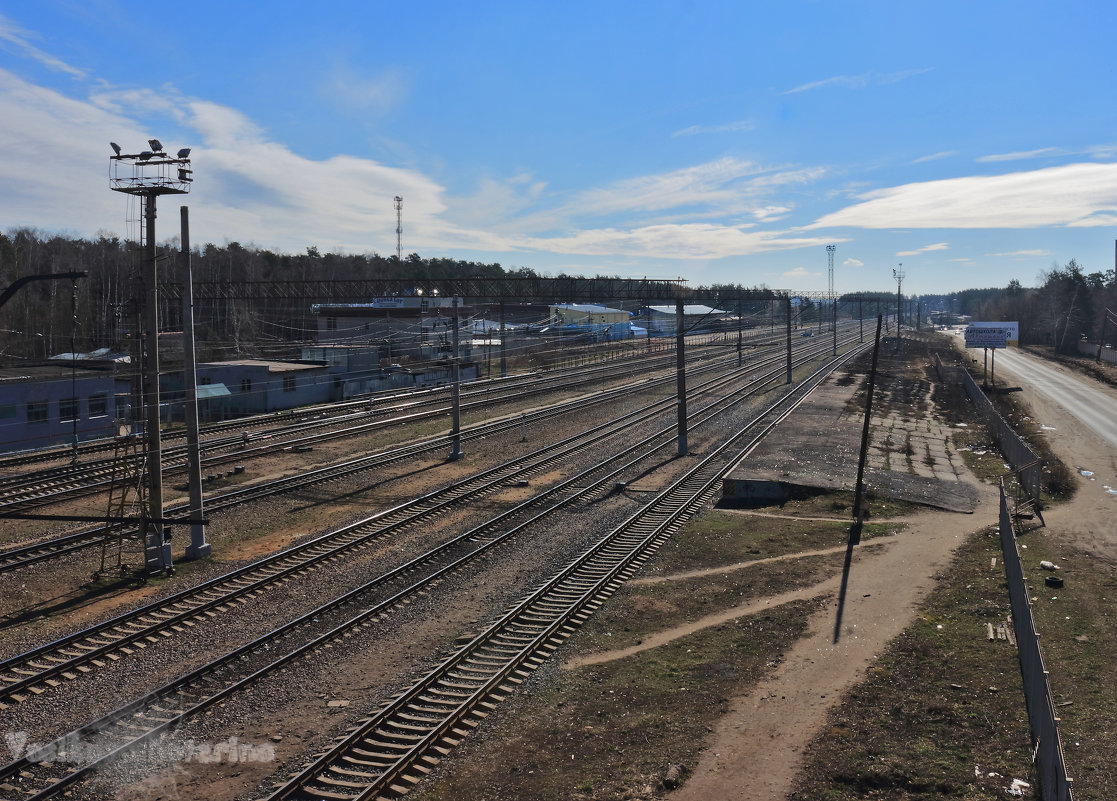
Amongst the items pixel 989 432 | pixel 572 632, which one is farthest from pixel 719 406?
pixel 572 632

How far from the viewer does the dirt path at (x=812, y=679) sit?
9375 millimetres

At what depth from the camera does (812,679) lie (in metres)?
12.2

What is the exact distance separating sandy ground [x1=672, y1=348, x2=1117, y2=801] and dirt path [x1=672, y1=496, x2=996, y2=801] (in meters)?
0.01

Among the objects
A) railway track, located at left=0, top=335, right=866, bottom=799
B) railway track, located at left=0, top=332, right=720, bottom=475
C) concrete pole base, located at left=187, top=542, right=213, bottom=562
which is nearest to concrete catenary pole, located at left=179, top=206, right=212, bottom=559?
concrete pole base, located at left=187, top=542, right=213, bottom=562

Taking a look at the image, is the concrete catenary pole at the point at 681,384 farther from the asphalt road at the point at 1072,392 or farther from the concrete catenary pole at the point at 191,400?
the asphalt road at the point at 1072,392

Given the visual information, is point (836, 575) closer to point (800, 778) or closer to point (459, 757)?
point (800, 778)

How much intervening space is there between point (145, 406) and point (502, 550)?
8.19 m

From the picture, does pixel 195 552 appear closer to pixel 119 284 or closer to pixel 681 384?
pixel 681 384

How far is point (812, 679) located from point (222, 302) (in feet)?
269

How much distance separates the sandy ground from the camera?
31.2 ft

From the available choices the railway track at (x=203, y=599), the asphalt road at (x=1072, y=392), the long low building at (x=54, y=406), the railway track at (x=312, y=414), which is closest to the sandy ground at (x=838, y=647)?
the railway track at (x=203, y=599)

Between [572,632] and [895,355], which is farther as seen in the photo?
[895,355]

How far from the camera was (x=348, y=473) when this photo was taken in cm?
2664

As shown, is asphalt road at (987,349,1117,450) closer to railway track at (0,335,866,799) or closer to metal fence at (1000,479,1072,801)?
metal fence at (1000,479,1072,801)
